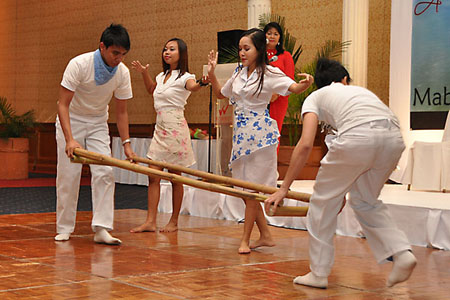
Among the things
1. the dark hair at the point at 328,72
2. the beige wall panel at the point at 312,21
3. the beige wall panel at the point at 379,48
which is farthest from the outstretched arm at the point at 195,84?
the beige wall panel at the point at 312,21

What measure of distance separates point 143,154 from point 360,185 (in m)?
6.77

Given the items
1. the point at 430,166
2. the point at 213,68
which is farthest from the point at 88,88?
the point at 430,166

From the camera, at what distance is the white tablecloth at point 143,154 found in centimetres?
877

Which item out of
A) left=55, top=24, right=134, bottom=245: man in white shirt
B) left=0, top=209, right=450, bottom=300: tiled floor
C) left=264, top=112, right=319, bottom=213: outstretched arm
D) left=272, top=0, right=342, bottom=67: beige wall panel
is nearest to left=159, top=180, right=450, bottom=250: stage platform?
left=0, top=209, right=450, bottom=300: tiled floor

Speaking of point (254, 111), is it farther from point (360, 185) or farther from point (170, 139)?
point (360, 185)

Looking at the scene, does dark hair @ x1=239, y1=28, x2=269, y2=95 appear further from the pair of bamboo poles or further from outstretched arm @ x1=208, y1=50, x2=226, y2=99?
the pair of bamboo poles

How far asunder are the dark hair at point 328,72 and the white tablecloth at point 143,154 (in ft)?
16.8

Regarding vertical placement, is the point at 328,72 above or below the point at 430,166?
above

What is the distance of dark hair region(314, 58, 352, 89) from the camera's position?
320cm

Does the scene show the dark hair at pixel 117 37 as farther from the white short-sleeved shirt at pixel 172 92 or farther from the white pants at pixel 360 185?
the white pants at pixel 360 185

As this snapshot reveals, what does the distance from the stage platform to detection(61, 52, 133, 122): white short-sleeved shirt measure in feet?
5.73

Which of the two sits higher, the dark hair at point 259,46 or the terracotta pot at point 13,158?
the dark hair at point 259,46

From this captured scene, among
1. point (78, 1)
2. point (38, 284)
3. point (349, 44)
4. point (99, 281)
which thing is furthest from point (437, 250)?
point (78, 1)

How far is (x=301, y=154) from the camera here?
2.96 metres
